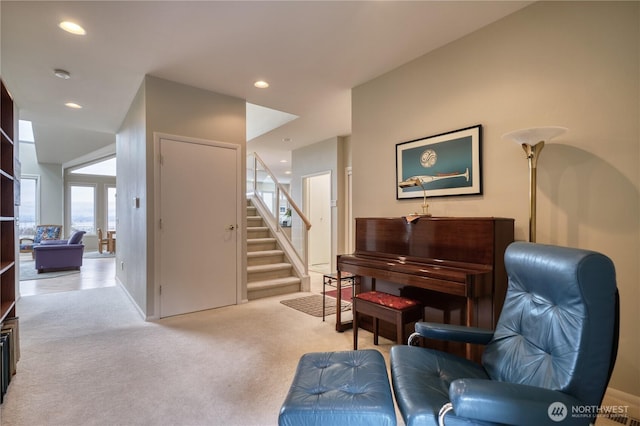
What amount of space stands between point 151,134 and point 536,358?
3783 mm

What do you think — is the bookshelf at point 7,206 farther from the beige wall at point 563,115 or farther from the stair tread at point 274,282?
the beige wall at point 563,115

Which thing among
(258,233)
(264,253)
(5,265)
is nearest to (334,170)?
(258,233)

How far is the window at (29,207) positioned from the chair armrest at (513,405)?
39.3 feet

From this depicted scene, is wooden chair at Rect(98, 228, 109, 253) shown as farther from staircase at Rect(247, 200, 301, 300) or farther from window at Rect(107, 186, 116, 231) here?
staircase at Rect(247, 200, 301, 300)

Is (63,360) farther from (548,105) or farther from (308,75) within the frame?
(548,105)

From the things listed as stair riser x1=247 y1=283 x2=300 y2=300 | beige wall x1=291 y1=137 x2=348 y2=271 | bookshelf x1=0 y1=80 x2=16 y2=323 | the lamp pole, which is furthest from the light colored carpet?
beige wall x1=291 y1=137 x2=348 y2=271

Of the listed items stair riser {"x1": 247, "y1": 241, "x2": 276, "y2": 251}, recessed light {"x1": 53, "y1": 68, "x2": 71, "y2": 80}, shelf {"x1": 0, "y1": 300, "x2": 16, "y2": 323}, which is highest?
recessed light {"x1": 53, "y1": 68, "x2": 71, "y2": 80}

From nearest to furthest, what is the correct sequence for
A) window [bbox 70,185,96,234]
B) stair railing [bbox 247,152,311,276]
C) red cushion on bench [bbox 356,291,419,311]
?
1. red cushion on bench [bbox 356,291,419,311]
2. stair railing [bbox 247,152,311,276]
3. window [bbox 70,185,96,234]

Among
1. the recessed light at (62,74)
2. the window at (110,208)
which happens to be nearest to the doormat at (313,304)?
the recessed light at (62,74)

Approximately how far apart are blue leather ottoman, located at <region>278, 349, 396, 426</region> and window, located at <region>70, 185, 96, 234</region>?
1142cm

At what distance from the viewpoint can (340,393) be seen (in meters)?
1.35

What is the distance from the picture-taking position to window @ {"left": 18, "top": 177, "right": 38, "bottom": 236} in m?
9.02

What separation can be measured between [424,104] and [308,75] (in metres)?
1.31

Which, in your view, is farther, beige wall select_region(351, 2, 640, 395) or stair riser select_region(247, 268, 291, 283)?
stair riser select_region(247, 268, 291, 283)
